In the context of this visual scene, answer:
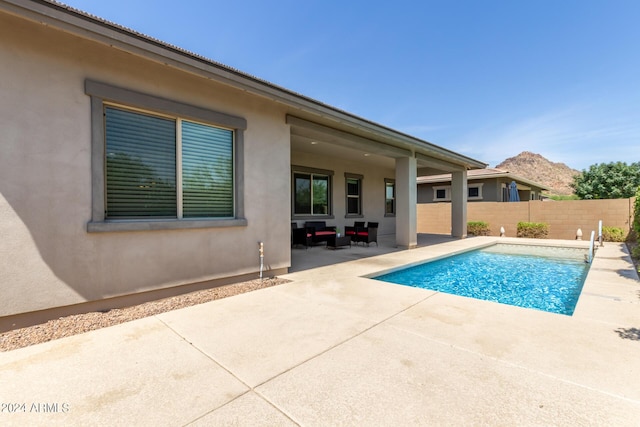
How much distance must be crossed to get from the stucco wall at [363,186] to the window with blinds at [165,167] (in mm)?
6206

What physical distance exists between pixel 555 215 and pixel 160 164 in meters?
17.9

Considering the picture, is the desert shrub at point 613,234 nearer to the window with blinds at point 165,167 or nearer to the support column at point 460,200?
the support column at point 460,200

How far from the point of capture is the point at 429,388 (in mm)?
2379

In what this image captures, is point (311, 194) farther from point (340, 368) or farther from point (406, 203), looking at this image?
point (340, 368)

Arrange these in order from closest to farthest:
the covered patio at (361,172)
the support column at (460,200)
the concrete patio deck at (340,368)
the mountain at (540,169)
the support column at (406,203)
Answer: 1. the concrete patio deck at (340,368)
2. the covered patio at (361,172)
3. the support column at (406,203)
4. the support column at (460,200)
5. the mountain at (540,169)

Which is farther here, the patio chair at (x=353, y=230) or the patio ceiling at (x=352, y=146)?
the patio chair at (x=353, y=230)

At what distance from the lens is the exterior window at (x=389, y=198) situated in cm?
1632

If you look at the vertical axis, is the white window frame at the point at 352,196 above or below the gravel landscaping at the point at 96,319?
above

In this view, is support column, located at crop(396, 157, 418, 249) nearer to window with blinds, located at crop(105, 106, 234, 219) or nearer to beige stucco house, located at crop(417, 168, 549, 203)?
window with blinds, located at crop(105, 106, 234, 219)

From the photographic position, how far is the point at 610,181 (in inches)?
1174

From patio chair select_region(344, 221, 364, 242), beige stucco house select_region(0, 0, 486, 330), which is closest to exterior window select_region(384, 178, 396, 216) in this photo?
patio chair select_region(344, 221, 364, 242)

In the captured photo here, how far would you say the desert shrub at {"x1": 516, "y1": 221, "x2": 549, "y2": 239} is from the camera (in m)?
14.7

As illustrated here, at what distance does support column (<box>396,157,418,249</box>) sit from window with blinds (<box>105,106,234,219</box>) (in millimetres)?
7620

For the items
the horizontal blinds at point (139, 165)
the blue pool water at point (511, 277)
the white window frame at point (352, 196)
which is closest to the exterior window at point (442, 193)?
the white window frame at point (352, 196)
